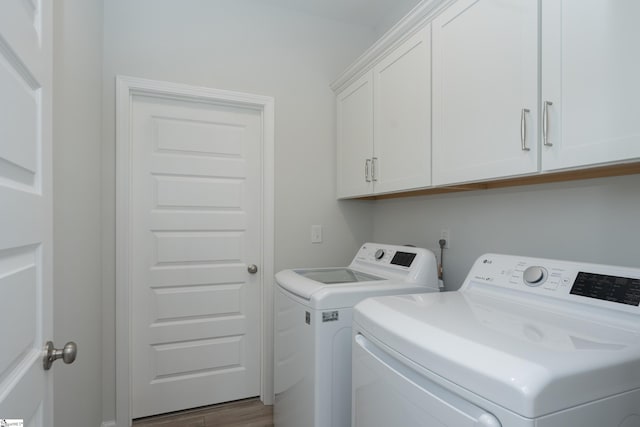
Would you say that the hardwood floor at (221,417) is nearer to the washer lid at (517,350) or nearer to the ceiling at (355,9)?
the washer lid at (517,350)

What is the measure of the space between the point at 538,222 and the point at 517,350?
2.94 feet

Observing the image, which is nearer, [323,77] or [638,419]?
[638,419]

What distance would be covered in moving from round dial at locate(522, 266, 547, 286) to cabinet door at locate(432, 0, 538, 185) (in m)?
0.34

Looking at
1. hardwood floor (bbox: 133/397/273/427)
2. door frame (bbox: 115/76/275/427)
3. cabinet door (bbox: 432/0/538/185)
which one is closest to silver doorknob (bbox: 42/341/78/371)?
door frame (bbox: 115/76/275/427)

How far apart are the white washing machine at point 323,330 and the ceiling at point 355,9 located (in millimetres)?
1636

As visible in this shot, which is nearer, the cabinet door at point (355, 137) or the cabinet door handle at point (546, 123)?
the cabinet door handle at point (546, 123)

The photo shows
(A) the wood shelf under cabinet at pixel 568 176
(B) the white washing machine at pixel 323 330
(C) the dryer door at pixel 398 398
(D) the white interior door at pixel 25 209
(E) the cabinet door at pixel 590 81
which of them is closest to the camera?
(D) the white interior door at pixel 25 209

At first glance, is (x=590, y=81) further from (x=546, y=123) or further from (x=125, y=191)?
(x=125, y=191)

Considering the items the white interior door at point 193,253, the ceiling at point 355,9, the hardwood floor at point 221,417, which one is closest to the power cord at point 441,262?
the white interior door at point 193,253

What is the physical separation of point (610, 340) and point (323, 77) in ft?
7.24

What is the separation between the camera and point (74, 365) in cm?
134

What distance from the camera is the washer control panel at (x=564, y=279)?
3.08ft

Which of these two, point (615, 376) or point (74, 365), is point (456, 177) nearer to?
point (615, 376)

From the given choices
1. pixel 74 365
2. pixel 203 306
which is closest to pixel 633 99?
pixel 74 365
